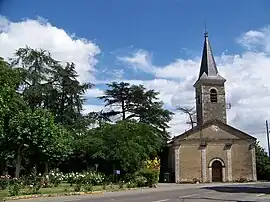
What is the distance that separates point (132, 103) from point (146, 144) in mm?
14530

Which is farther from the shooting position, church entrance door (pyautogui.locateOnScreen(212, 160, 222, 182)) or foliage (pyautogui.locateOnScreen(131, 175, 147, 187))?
church entrance door (pyautogui.locateOnScreen(212, 160, 222, 182))

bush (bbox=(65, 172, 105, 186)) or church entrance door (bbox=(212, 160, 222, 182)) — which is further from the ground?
church entrance door (bbox=(212, 160, 222, 182))

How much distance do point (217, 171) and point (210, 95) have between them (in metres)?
11.5

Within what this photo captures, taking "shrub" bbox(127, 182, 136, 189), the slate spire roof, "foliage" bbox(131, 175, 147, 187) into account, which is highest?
the slate spire roof

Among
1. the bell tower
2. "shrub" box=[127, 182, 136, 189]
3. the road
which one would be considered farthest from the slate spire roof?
the road

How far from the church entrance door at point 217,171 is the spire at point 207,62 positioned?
13.8 meters

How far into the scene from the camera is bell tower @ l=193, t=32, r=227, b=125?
197ft

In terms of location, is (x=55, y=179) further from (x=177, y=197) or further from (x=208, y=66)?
(x=208, y=66)

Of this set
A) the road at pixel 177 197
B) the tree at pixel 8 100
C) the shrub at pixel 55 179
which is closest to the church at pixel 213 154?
the shrub at pixel 55 179

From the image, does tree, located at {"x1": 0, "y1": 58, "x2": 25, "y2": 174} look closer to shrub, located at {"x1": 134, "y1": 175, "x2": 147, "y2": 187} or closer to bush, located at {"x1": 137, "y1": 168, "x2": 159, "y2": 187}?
shrub, located at {"x1": 134, "y1": 175, "x2": 147, "y2": 187}

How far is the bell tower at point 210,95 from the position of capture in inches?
2359

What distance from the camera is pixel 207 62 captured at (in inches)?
2468

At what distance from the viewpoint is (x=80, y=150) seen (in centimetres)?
4597

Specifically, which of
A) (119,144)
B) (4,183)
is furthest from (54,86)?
(4,183)
